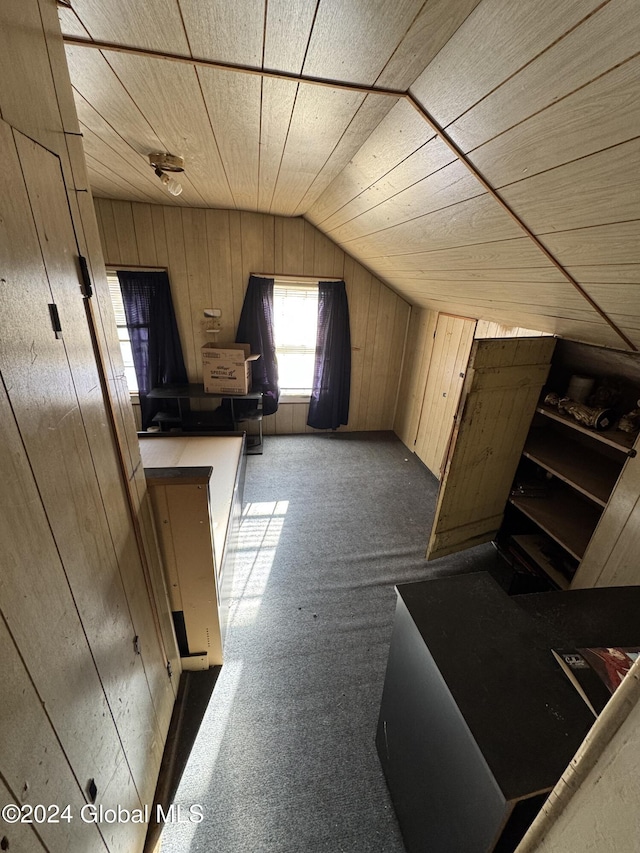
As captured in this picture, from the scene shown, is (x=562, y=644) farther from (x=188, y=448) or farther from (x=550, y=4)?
(x=188, y=448)

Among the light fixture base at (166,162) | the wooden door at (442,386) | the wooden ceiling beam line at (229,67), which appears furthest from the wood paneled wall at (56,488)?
the wooden door at (442,386)

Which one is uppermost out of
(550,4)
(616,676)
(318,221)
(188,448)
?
(318,221)

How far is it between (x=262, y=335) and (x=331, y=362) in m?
0.82

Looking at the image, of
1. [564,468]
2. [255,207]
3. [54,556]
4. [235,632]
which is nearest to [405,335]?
[255,207]

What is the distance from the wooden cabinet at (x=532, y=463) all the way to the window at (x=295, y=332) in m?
2.30

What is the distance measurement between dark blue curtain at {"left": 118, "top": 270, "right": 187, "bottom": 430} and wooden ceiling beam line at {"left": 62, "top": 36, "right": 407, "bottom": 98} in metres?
2.60

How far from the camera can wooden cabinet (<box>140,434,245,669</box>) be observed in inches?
49.4

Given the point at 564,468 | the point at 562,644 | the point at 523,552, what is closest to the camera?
the point at 562,644

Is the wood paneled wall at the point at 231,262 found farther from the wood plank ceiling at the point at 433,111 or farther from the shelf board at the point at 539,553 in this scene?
the shelf board at the point at 539,553

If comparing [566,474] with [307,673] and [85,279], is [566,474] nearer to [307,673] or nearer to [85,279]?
[307,673]

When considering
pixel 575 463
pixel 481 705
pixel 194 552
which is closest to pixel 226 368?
pixel 194 552

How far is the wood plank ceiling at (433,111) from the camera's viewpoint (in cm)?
68

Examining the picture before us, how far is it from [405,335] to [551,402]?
2.14 metres

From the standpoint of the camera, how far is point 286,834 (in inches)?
45.7
